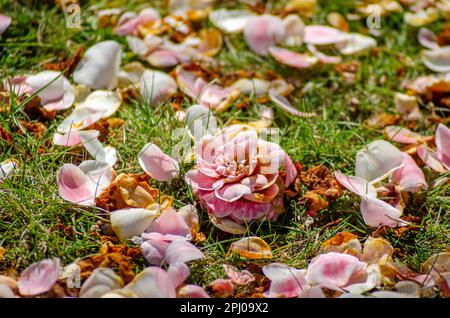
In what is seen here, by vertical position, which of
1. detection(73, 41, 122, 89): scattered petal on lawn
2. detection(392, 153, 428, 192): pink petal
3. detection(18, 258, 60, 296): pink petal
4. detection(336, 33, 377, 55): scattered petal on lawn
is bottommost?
detection(392, 153, 428, 192): pink petal

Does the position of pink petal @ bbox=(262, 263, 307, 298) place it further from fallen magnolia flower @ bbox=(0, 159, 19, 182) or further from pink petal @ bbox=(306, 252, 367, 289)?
fallen magnolia flower @ bbox=(0, 159, 19, 182)

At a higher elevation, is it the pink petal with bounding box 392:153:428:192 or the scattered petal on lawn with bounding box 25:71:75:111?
the scattered petal on lawn with bounding box 25:71:75:111

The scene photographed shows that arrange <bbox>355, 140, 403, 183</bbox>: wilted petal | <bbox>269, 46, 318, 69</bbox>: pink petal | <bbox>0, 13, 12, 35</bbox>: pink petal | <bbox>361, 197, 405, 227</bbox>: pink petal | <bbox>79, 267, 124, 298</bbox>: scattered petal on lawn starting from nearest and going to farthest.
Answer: <bbox>79, 267, 124, 298</bbox>: scattered petal on lawn
<bbox>361, 197, 405, 227</bbox>: pink petal
<bbox>355, 140, 403, 183</bbox>: wilted petal
<bbox>0, 13, 12, 35</bbox>: pink petal
<bbox>269, 46, 318, 69</bbox>: pink petal

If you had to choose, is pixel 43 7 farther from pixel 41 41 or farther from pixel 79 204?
pixel 79 204

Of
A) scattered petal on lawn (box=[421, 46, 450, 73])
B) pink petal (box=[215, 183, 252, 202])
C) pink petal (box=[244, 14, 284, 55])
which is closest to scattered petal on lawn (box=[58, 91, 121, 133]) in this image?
pink petal (box=[215, 183, 252, 202])

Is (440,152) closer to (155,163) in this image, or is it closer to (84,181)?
(155,163)

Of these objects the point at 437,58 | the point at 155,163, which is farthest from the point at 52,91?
the point at 437,58
